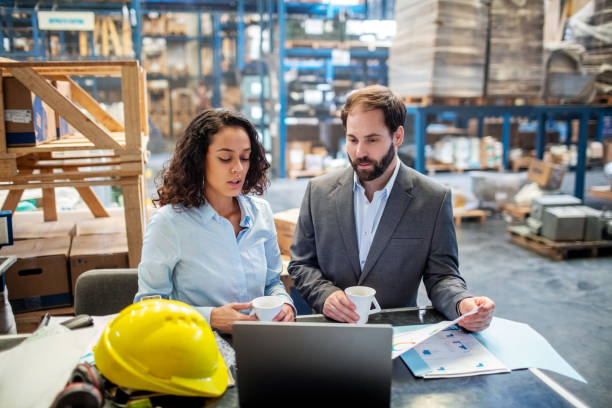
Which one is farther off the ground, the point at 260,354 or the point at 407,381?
the point at 260,354

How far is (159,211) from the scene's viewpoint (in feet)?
6.39

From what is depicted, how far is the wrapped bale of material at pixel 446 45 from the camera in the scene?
5.73m

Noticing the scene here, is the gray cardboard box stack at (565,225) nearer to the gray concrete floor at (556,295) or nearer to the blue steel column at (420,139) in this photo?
the gray concrete floor at (556,295)

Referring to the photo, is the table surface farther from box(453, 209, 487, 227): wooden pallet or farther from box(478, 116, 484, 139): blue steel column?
box(478, 116, 484, 139): blue steel column

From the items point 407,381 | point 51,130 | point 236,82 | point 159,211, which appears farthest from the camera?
point 236,82

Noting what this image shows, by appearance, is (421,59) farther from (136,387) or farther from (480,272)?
(136,387)

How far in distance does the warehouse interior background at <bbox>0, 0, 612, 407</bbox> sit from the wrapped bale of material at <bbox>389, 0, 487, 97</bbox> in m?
A: 0.02

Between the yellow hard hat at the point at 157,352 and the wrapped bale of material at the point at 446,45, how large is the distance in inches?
211

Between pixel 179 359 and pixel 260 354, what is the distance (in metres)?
0.22

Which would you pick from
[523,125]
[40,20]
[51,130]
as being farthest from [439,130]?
[51,130]

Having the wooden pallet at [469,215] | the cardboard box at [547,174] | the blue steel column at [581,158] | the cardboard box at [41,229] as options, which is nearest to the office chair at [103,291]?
the cardboard box at [41,229]

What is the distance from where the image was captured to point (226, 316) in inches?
66.6

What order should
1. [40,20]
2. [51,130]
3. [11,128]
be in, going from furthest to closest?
[40,20] < [51,130] < [11,128]

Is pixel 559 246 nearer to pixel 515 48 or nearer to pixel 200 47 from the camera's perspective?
pixel 515 48
